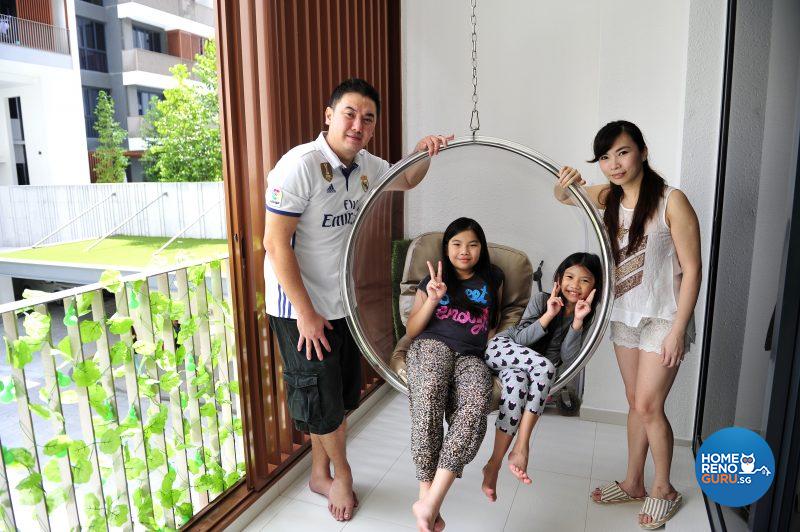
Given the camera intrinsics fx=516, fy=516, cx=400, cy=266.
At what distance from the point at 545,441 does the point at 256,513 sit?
1311 mm

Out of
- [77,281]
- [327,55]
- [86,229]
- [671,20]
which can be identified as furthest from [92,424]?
[86,229]

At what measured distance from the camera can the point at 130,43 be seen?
33.4ft

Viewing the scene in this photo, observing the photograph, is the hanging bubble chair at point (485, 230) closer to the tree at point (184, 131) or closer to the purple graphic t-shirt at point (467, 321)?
the purple graphic t-shirt at point (467, 321)

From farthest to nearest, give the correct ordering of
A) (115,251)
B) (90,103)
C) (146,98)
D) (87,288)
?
(146,98) → (115,251) → (90,103) → (87,288)

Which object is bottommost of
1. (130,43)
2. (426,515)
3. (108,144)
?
(426,515)

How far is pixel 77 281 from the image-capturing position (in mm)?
9039

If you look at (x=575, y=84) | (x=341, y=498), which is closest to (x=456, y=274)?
(x=341, y=498)

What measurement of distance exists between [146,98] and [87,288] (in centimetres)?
1250

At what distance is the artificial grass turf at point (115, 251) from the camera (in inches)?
344

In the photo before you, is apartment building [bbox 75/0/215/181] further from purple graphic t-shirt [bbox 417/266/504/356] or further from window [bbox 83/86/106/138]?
purple graphic t-shirt [bbox 417/266/504/356]

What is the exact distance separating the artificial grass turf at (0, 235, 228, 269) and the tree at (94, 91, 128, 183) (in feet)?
4.45

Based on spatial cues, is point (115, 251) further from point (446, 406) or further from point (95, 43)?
point (446, 406)

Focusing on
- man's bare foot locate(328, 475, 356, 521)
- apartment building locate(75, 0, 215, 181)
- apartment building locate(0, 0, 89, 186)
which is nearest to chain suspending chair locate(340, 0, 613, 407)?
man's bare foot locate(328, 475, 356, 521)

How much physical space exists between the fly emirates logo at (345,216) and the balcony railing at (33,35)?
13.2 ft
